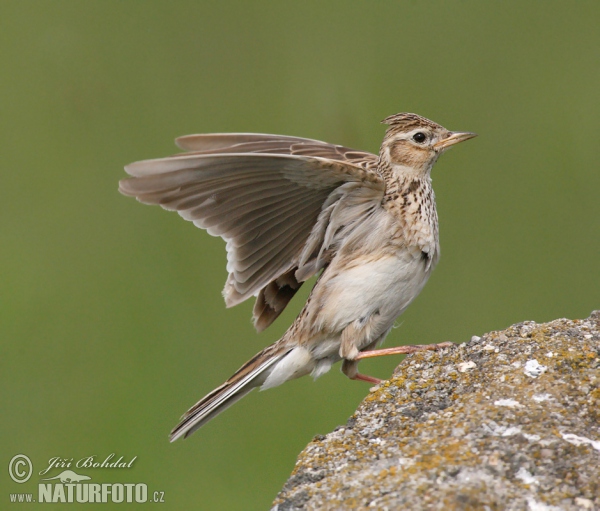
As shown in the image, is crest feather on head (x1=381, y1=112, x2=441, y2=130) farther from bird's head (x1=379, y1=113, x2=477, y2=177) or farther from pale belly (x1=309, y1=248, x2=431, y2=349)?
pale belly (x1=309, y1=248, x2=431, y2=349)

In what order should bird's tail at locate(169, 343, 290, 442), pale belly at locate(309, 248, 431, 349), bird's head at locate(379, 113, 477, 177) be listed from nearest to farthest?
1. bird's tail at locate(169, 343, 290, 442)
2. pale belly at locate(309, 248, 431, 349)
3. bird's head at locate(379, 113, 477, 177)

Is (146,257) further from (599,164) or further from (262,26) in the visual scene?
(599,164)

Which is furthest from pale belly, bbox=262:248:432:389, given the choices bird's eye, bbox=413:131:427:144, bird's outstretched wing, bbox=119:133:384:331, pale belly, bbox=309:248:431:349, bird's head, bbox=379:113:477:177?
bird's eye, bbox=413:131:427:144

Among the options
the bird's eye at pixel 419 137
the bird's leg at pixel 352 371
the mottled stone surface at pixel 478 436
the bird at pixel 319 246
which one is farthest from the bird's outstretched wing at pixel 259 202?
the mottled stone surface at pixel 478 436

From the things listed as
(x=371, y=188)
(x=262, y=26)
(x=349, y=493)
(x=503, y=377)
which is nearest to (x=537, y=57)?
(x=262, y=26)

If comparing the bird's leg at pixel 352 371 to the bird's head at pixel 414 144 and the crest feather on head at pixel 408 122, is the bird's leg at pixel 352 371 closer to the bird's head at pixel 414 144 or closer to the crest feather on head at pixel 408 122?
the bird's head at pixel 414 144
